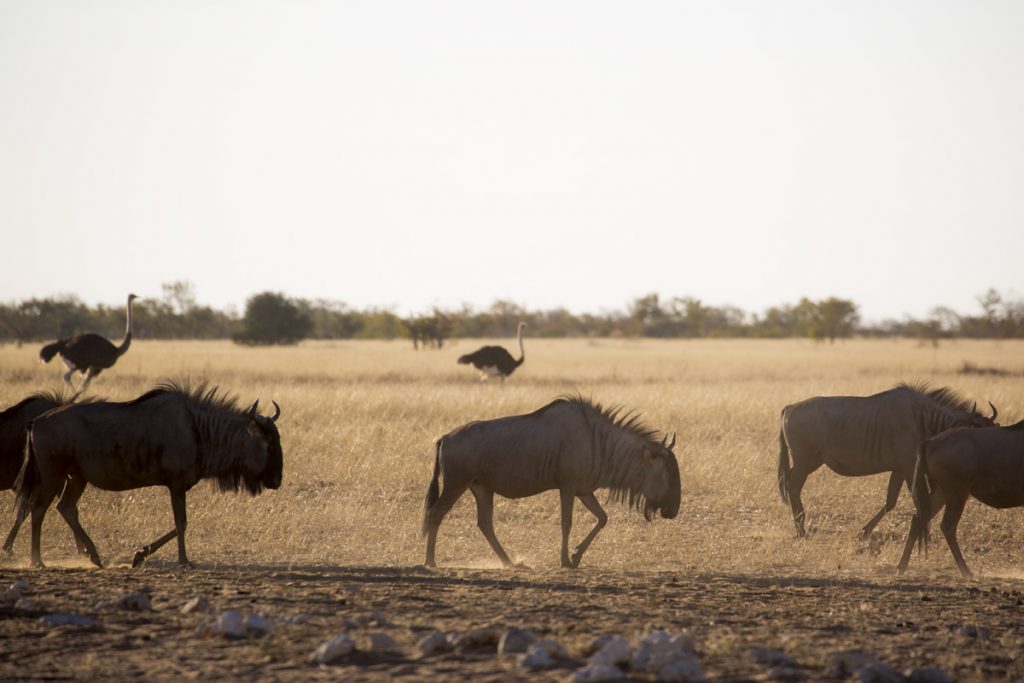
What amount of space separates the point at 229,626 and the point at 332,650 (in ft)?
2.51

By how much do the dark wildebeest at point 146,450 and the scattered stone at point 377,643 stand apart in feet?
10.1

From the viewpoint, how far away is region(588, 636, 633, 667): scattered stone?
5.38 m

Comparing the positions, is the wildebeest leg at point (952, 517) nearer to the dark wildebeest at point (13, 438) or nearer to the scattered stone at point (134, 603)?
the scattered stone at point (134, 603)

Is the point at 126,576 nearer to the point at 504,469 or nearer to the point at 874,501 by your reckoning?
the point at 504,469

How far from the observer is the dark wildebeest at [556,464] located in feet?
29.8

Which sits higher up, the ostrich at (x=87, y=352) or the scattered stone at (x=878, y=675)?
the ostrich at (x=87, y=352)

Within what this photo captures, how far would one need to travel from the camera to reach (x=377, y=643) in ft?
19.1

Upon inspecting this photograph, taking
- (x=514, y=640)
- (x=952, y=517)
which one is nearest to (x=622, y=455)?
(x=952, y=517)

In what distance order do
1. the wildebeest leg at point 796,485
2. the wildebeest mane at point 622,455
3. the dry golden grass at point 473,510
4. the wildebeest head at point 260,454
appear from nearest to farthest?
the wildebeest head at point 260,454 → the wildebeest mane at point 622,455 → the dry golden grass at point 473,510 → the wildebeest leg at point 796,485

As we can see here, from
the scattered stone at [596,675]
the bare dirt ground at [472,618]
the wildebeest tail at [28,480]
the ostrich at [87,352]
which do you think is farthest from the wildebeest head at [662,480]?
the ostrich at [87,352]

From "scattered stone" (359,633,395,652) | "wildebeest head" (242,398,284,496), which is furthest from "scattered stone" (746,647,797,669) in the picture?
"wildebeest head" (242,398,284,496)

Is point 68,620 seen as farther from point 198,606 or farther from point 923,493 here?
point 923,493

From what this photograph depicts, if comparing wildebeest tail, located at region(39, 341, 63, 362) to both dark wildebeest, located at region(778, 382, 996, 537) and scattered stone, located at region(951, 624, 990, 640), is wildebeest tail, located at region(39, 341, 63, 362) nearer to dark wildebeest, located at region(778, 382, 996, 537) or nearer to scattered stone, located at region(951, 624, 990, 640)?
dark wildebeest, located at region(778, 382, 996, 537)

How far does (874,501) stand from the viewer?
12.3 meters
